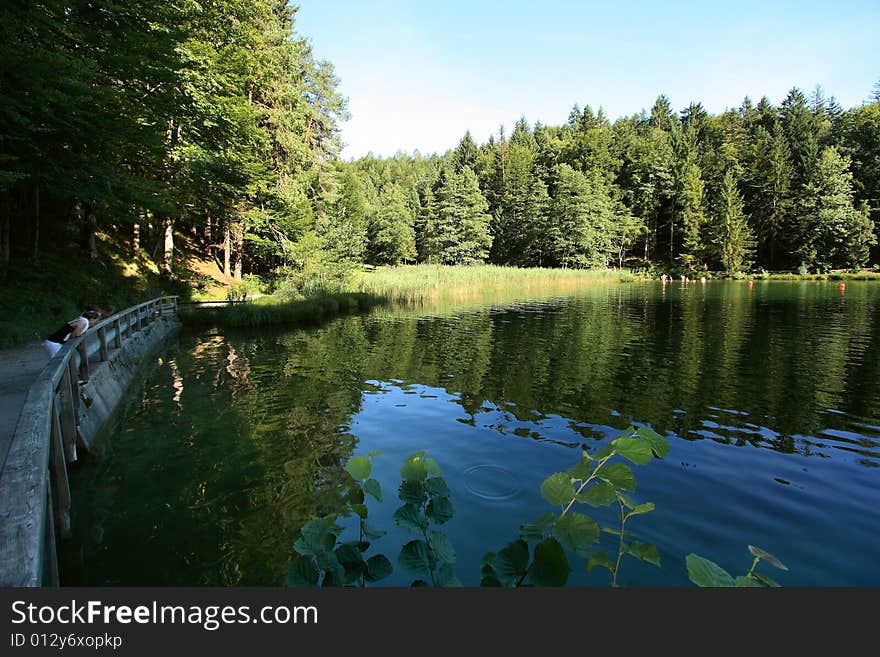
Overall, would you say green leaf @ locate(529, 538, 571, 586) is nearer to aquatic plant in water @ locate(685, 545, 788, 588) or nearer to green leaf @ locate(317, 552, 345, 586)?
aquatic plant in water @ locate(685, 545, 788, 588)

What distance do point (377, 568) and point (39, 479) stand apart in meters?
2.95

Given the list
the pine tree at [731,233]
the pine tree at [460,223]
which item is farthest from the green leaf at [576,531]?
the pine tree at [731,233]

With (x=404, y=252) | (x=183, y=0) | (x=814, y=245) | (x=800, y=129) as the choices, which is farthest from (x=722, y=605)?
(x=800, y=129)

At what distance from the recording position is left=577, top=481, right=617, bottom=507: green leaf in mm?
2320

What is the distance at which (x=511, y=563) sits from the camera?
2.31 m

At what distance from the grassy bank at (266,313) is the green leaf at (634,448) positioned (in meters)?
21.9

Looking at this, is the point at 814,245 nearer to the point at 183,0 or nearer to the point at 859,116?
the point at 859,116

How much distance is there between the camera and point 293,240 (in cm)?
3156

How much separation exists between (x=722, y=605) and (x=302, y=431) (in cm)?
793

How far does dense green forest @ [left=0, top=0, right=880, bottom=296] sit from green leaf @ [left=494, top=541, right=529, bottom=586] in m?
14.0

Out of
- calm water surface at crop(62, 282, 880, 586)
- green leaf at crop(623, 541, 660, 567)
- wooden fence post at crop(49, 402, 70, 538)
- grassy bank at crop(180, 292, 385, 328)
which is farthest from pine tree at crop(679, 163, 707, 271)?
wooden fence post at crop(49, 402, 70, 538)

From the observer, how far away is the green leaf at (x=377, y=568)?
7.75ft

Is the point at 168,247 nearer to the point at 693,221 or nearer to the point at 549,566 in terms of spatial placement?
the point at 549,566

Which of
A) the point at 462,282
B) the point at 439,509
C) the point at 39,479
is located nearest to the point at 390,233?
the point at 462,282
